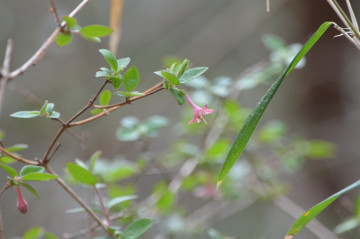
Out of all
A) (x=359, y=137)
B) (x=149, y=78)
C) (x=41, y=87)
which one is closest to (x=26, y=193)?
(x=41, y=87)

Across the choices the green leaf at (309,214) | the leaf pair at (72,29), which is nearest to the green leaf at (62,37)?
the leaf pair at (72,29)

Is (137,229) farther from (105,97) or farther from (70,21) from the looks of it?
(70,21)

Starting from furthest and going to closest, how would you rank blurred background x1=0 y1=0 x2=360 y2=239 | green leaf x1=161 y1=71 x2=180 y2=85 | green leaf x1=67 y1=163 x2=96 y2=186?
blurred background x1=0 y1=0 x2=360 y2=239 → green leaf x1=67 y1=163 x2=96 y2=186 → green leaf x1=161 y1=71 x2=180 y2=85

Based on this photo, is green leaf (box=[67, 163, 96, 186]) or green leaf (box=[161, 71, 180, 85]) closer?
green leaf (box=[161, 71, 180, 85])

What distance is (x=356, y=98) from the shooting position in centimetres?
182

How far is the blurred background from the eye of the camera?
1829 mm

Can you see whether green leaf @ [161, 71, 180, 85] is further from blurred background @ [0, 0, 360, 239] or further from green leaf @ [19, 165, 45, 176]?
blurred background @ [0, 0, 360, 239]

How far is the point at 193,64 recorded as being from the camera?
1563 millimetres

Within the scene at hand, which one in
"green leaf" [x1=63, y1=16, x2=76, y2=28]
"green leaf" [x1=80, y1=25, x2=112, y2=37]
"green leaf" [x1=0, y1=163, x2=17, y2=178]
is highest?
"green leaf" [x1=63, y1=16, x2=76, y2=28]

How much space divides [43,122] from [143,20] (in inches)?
40.5

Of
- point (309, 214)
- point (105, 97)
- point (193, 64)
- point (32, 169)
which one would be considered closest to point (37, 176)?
point (32, 169)

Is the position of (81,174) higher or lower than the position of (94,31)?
lower

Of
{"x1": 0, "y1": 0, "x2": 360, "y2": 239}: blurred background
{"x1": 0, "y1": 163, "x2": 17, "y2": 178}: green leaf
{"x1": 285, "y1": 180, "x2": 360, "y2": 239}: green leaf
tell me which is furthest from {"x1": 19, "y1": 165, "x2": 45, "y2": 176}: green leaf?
{"x1": 0, "y1": 0, "x2": 360, "y2": 239}: blurred background

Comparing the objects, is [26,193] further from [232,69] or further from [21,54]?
[232,69]
